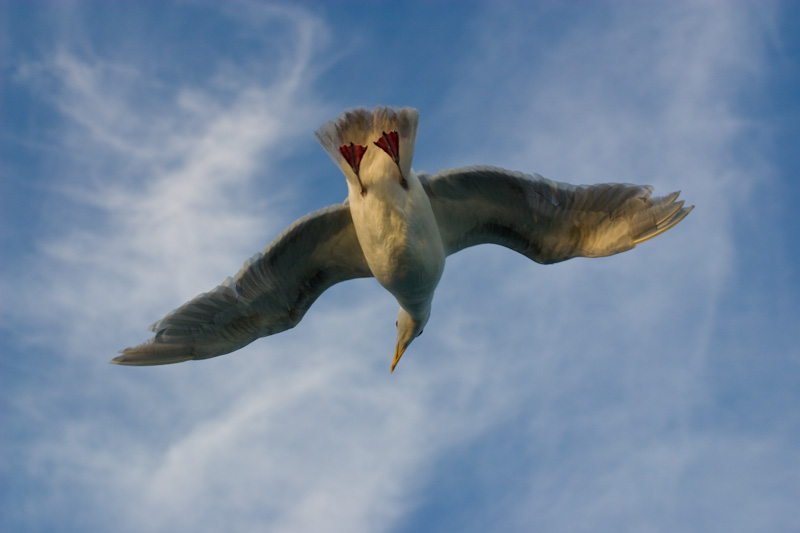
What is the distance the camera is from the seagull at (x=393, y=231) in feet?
35.0

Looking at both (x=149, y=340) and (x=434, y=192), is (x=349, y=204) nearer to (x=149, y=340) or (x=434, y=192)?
(x=434, y=192)

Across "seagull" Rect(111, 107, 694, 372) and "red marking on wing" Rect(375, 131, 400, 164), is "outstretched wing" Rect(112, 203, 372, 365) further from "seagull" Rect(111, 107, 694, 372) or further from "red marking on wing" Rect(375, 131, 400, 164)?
"red marking on wing" Rect(375, 131, 400, 164)

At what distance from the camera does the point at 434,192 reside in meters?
11.2

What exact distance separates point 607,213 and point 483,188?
5.68 ft

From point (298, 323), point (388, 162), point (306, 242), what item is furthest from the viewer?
point (298, 323)

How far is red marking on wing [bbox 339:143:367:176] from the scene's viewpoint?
10789mm

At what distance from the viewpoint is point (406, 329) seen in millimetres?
13141

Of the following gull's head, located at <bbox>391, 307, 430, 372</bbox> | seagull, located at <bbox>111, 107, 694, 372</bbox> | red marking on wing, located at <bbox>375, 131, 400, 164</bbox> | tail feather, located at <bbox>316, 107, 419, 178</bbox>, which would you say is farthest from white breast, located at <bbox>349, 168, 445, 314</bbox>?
gull's head, located at <bbox>391, 307, 430, 372</bbox>

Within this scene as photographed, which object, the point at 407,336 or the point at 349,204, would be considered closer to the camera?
the point at 349,204

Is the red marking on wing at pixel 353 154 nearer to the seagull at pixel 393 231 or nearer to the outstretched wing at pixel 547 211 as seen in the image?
the seagull at pixel 393 231

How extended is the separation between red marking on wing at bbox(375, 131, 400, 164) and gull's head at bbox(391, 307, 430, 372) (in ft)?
9.65

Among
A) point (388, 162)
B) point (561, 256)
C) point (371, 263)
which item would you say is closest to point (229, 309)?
point (371, 263)

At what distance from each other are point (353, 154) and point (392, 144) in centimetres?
54

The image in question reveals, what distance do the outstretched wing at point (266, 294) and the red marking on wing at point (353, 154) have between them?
643 millimetres
